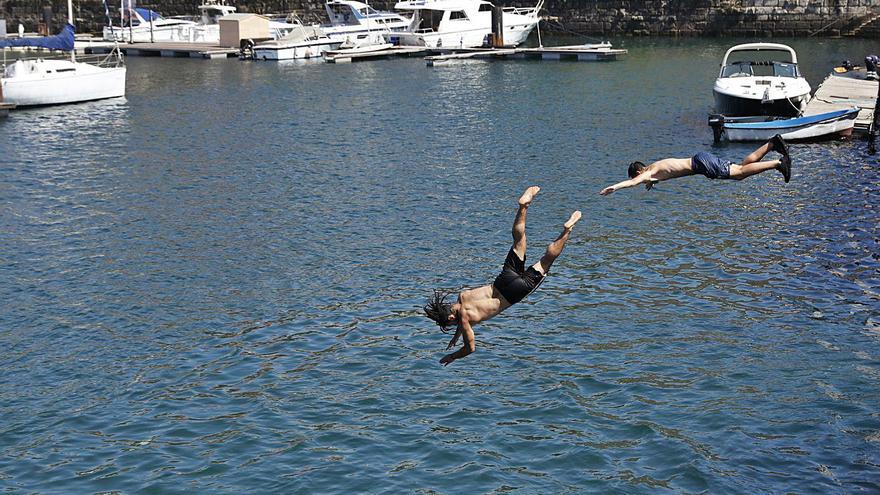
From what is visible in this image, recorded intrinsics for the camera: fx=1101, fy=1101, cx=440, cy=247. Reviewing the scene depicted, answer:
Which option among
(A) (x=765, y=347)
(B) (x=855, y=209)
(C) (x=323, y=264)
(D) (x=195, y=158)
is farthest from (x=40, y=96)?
(A) (x=765, y=347)

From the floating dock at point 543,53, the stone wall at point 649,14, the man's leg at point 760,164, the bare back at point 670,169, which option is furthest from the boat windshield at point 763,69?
the stone wall at point 649,14

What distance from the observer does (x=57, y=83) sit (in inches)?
2050

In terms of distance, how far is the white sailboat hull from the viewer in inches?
2010

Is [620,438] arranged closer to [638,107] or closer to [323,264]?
[323,264]

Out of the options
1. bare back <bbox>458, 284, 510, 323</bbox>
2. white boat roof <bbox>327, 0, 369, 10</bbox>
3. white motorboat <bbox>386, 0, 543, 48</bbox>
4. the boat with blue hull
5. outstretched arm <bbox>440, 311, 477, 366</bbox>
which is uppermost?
white boat roof <bbox>327, 0, 369, 10</bbox>

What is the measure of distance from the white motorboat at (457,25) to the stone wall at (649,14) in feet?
15.3

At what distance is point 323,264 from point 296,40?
1982 inches

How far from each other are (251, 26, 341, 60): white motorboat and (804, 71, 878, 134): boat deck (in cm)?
3555

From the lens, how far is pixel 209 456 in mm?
16969

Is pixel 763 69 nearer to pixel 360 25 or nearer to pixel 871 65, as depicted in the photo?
pixel 871 65

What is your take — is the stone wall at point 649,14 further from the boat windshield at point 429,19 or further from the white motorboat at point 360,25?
the boat windshield at point 429,19

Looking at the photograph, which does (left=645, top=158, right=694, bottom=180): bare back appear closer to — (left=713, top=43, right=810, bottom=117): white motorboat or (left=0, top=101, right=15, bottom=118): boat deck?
(left=713, top=43, right=810, bottom=117): white motorboat

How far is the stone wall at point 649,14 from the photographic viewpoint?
234 ft

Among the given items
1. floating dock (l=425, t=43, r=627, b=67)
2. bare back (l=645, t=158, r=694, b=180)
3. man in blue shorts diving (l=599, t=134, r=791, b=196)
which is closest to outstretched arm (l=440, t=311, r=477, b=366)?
man in blue shorts diving (l=599, t=134, r=791, b=196)
